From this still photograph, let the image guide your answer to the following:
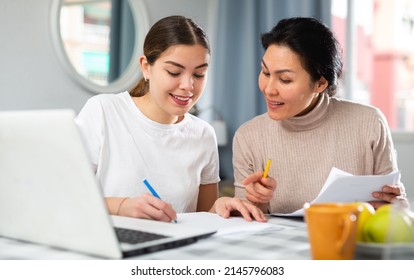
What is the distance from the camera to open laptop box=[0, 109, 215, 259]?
79cm

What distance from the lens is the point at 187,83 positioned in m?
1.52

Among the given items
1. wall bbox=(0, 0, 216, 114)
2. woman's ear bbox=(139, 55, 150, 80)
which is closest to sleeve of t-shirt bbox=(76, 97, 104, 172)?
woman's ear bbox=(139, 55, 150, 80)

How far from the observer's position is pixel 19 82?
2963mm

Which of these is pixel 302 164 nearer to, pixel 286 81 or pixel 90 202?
pixel 286 81

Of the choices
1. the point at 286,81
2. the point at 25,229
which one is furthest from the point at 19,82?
the point at 25,229

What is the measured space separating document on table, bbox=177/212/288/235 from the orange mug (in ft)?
0.88

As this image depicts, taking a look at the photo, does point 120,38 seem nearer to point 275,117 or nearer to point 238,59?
point 238,59

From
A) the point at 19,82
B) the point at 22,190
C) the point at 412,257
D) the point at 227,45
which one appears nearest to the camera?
the point at 412,257

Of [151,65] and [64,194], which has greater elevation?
[151,65]

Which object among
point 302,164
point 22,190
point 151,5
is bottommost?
point 302,164

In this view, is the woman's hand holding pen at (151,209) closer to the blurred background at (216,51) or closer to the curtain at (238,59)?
the blurred background at (216,51)

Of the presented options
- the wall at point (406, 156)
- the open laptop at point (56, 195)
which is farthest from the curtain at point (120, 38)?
the open laptop at point (56, 195)

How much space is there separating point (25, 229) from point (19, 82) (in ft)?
7.11

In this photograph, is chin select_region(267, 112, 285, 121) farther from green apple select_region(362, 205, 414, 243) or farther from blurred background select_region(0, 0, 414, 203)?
blurred background select_region(0, 0, 414, 203)
